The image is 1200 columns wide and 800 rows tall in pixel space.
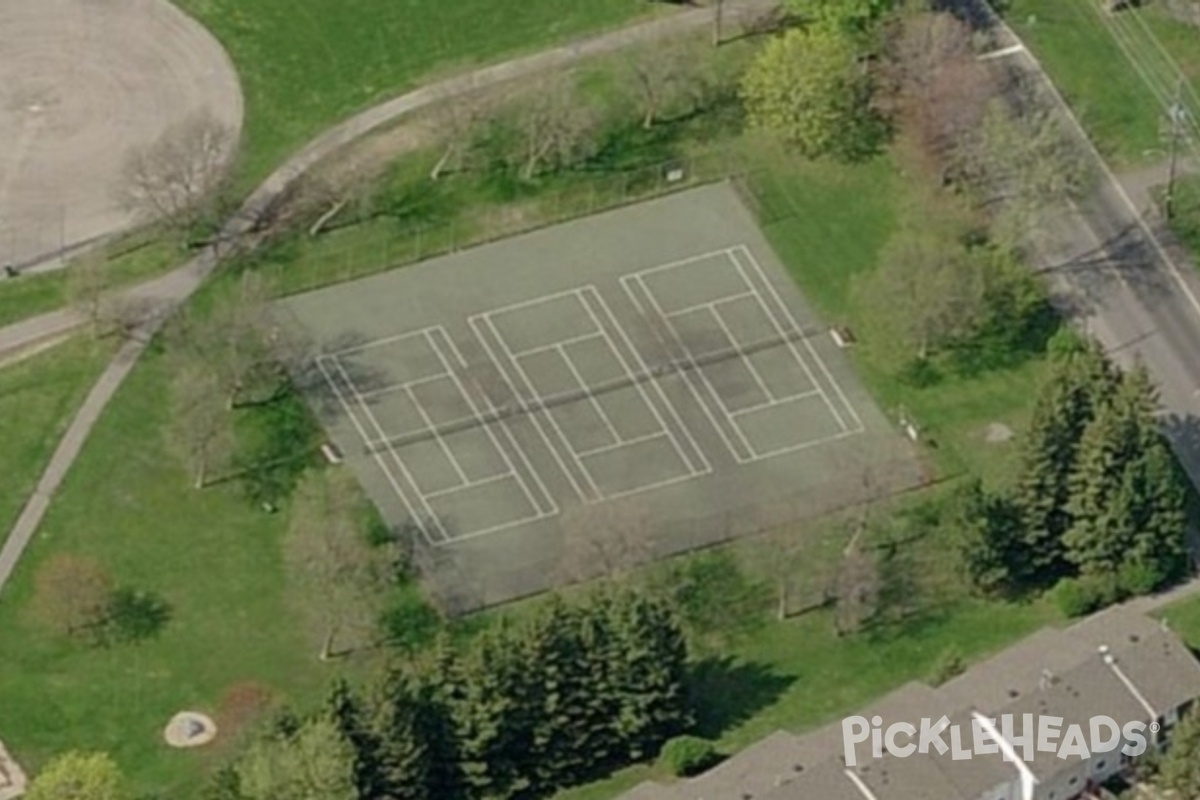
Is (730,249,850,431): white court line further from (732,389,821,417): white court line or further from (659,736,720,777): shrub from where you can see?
(659,736,720,777): shrub

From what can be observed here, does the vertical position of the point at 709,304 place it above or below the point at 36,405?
below

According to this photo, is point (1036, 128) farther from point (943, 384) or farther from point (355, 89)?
point (355, 89)

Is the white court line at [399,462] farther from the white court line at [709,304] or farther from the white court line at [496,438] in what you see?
the white court line at [709,304]

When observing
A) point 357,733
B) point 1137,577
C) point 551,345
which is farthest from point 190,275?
point 1137,577

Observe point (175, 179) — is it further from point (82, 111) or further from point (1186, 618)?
point (1186, 618)

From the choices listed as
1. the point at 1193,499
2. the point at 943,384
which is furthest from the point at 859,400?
the point at 1193,499

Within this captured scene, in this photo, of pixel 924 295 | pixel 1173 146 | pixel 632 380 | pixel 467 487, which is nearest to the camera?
pixel 467 487
